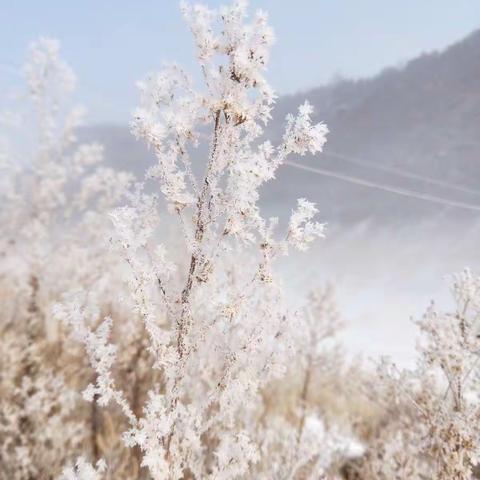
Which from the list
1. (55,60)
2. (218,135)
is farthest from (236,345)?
(55,60)

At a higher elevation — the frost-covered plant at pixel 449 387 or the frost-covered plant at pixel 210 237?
the frost-covered plant at pixel 210 237

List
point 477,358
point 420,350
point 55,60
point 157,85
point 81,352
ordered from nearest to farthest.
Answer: point 157,85 < point 477,358 < point 420,350 < point 55,60 < point 81,352

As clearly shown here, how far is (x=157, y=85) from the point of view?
3516 mm

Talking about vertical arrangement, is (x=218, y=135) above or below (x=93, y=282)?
above

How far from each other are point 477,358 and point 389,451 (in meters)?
5.31

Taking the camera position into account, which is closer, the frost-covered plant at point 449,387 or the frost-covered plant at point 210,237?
the frost-covered plant at point 210,237

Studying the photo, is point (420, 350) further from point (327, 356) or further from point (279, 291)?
point (327, 356)

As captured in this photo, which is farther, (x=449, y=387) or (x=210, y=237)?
(x=449, y=387)

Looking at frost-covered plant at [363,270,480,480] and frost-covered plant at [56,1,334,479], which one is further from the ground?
frost-covered plant at [56,1,334,479]

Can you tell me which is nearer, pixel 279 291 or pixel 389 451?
pixel 279 291

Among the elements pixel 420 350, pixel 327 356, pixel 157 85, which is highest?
pixel 157 85

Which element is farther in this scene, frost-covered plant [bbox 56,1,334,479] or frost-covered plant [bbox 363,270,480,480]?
frost-covered plant [bbox 363,270,480,480]

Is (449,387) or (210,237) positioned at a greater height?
(210,237)

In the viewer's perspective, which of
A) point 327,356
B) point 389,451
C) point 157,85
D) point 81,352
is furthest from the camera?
point 327,356
